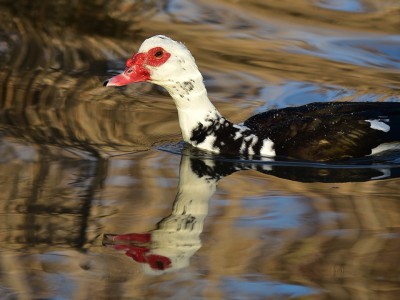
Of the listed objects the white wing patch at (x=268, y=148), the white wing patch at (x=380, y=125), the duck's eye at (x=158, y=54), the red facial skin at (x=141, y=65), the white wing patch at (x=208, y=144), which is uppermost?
the duck's eye at (x=158, y=54)

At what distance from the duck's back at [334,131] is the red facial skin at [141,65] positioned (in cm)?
95

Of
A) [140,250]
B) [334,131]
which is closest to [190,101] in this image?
[334,131]

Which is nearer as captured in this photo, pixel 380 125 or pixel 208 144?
pixel 380 125

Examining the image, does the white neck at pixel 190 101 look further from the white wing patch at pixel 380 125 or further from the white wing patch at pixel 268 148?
the white wing patch at pixel 380 125

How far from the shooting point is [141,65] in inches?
347

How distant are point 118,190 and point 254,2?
6.22m

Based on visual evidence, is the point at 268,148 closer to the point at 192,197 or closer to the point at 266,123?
the point at 266,123

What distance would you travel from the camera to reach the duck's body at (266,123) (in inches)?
345

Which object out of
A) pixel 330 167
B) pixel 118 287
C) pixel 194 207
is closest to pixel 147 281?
pixel 118 287

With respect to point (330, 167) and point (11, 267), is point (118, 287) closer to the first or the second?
point (11, 267)

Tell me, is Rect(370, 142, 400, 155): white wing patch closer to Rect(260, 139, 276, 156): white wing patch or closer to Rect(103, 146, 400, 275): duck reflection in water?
Rect(103, 146, 400, 275): duck reflection in water

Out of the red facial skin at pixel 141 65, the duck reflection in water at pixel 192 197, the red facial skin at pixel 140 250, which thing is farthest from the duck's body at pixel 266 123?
the red facial skin at pixel 140 250

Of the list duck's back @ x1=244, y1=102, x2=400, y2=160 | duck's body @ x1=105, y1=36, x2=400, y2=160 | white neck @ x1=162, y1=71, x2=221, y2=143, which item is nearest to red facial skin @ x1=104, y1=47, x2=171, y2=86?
duck's body @ x1=105, y1=36, x2=400, y2=160

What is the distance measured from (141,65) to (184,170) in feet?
2.81
